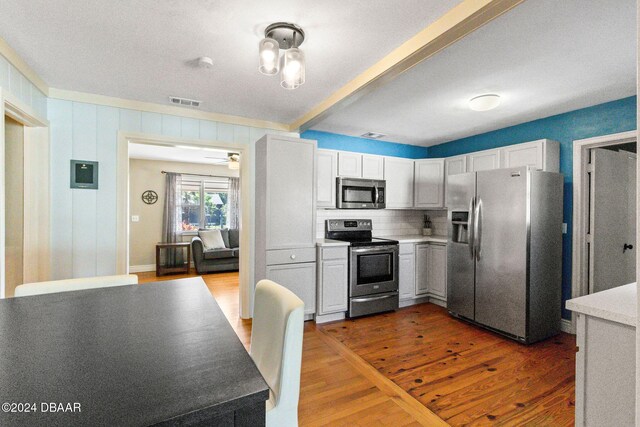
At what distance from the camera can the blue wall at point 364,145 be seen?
4.18 m

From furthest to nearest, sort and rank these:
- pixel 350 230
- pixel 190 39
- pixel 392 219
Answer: pixel 392 219, pixel 350 230, pixel 190 39

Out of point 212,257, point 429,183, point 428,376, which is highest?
point 429,183

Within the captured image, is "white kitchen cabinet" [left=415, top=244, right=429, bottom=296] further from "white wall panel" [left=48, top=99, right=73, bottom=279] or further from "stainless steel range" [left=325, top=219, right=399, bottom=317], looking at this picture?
"white wall panel" [left=48, top=99, right=73, bottom=279]

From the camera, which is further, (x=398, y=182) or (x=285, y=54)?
(x=398, y=182)

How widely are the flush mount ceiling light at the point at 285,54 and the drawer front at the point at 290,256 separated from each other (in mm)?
→ 1910

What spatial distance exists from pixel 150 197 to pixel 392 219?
5.07m

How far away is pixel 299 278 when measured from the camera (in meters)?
3.43

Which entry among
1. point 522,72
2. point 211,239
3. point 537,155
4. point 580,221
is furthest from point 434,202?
point 211,239

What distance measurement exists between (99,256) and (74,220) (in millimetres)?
411

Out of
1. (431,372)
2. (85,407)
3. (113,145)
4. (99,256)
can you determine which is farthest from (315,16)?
(99,256)

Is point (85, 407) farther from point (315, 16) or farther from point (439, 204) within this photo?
point (439, 204)

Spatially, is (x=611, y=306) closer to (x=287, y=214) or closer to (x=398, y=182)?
(x=287, y=214)

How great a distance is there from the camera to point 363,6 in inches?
65.4

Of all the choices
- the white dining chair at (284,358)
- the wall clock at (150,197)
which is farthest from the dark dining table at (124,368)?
the wall clock at (150,197)
